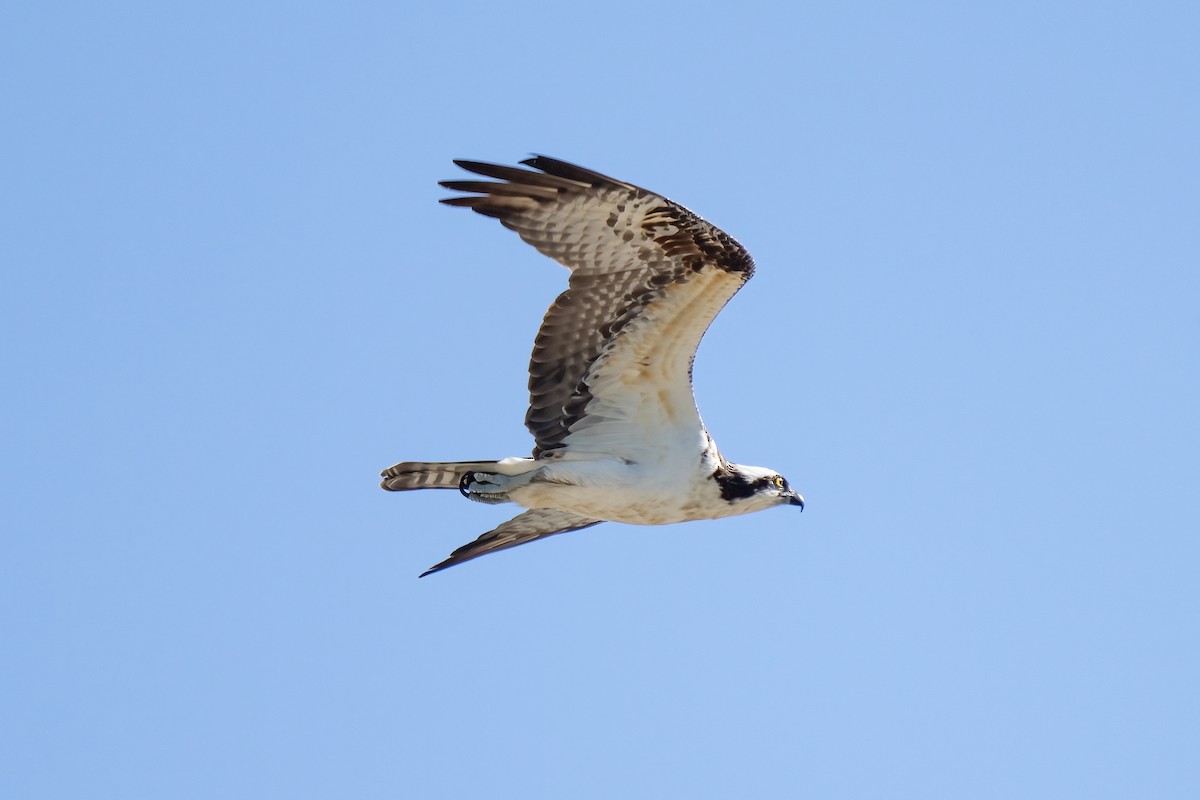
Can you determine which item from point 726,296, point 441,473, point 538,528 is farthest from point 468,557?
point 726,296

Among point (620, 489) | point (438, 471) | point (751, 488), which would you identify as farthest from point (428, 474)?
point (751, 488)

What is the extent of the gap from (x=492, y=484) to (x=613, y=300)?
5.12 feet

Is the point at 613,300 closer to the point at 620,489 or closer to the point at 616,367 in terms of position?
the point at 616,367

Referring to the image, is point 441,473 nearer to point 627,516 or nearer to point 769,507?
point 627,516

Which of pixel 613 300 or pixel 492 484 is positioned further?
pixel 492 484

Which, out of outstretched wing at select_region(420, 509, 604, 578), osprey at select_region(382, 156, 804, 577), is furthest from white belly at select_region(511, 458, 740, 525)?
outstretched wing at select_region(420, 509, 604, 578)

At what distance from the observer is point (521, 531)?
1421 cm

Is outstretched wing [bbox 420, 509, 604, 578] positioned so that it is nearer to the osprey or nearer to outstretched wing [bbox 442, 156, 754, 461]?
the osprey

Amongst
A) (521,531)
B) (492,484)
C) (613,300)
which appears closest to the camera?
(613,300)

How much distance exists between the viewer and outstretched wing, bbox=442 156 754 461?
11836 mm

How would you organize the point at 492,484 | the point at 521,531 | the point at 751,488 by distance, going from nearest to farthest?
1. the point at 492,484
2. the point at 751,488
3. the point at 521,531

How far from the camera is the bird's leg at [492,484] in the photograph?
1264cm

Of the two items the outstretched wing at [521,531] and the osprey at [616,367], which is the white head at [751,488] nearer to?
the osprey at [616,367]

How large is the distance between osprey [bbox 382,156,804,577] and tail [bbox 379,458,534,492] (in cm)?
1
